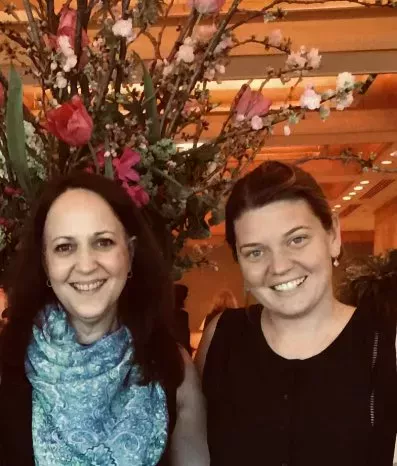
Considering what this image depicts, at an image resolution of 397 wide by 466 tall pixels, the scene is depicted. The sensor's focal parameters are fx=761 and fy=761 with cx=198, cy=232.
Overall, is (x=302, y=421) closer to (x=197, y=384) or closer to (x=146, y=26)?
(x=197, y=384)

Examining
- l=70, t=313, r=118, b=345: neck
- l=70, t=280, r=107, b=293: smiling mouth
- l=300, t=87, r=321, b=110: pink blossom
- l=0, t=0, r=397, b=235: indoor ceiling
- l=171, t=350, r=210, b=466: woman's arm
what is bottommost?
l=171, t=350, r=210, b=466: woman's arm

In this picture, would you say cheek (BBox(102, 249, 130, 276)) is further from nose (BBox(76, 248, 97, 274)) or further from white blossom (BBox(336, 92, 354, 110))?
white blossom (BBox(336, 92, 354, 110))

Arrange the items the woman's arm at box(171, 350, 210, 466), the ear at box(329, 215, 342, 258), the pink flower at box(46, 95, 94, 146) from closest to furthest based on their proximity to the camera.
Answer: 1. the pink flower at box(46, 95, 94, 146)
2. the ear at box(329, 215, 342, 258)
3. the woman's arm at box(171, 350, 210, 466)

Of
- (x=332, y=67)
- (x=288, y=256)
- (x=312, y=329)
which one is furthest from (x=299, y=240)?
(x=332, y=67)

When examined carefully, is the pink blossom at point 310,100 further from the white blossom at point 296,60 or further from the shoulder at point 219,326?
the shoulder at point 219,326

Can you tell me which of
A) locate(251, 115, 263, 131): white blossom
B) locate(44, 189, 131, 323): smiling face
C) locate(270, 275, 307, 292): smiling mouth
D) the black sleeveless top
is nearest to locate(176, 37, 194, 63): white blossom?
locate(251, 115, 263, 131): white blossom

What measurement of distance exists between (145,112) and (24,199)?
0.21 metres

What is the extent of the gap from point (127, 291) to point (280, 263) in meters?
0.29

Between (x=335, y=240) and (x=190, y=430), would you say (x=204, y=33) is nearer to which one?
(x=335, y=240)

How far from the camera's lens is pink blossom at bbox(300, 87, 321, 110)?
100 centimetres

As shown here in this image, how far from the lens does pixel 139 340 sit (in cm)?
131

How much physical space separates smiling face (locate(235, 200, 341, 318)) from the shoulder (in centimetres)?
16

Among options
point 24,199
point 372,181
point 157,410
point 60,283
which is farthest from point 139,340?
point 372,181

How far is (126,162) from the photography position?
1.02 m
